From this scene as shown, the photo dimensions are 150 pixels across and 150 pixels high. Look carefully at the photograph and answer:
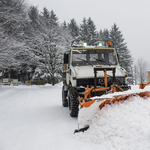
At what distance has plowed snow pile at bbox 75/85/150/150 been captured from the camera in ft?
7.73

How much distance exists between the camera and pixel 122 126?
2.64 m

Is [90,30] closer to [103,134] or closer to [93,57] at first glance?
[93,57]

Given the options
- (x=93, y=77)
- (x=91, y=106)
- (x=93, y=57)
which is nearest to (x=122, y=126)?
(x=91, y=106)

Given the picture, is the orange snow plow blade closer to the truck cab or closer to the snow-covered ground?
the snow-covered ground

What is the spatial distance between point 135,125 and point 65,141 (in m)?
1.33

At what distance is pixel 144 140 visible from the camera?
2275 mm

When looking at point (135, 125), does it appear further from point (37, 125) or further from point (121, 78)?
point (37, 125)

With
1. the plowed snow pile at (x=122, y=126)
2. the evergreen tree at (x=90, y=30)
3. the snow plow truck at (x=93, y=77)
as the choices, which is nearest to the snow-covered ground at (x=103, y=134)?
the plowed snow pile at (x=122, y=126)

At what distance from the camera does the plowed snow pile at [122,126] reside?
7.73 feet

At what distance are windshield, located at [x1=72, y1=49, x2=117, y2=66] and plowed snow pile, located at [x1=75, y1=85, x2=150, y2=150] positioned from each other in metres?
1.95

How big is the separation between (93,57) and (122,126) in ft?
9.06

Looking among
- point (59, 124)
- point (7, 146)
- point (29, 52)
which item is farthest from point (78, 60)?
point (29, 52)

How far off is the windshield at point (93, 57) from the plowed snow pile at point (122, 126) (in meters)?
1.95

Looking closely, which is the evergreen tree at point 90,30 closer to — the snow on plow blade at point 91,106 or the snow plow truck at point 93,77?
the snow plow truck at point 93,77
